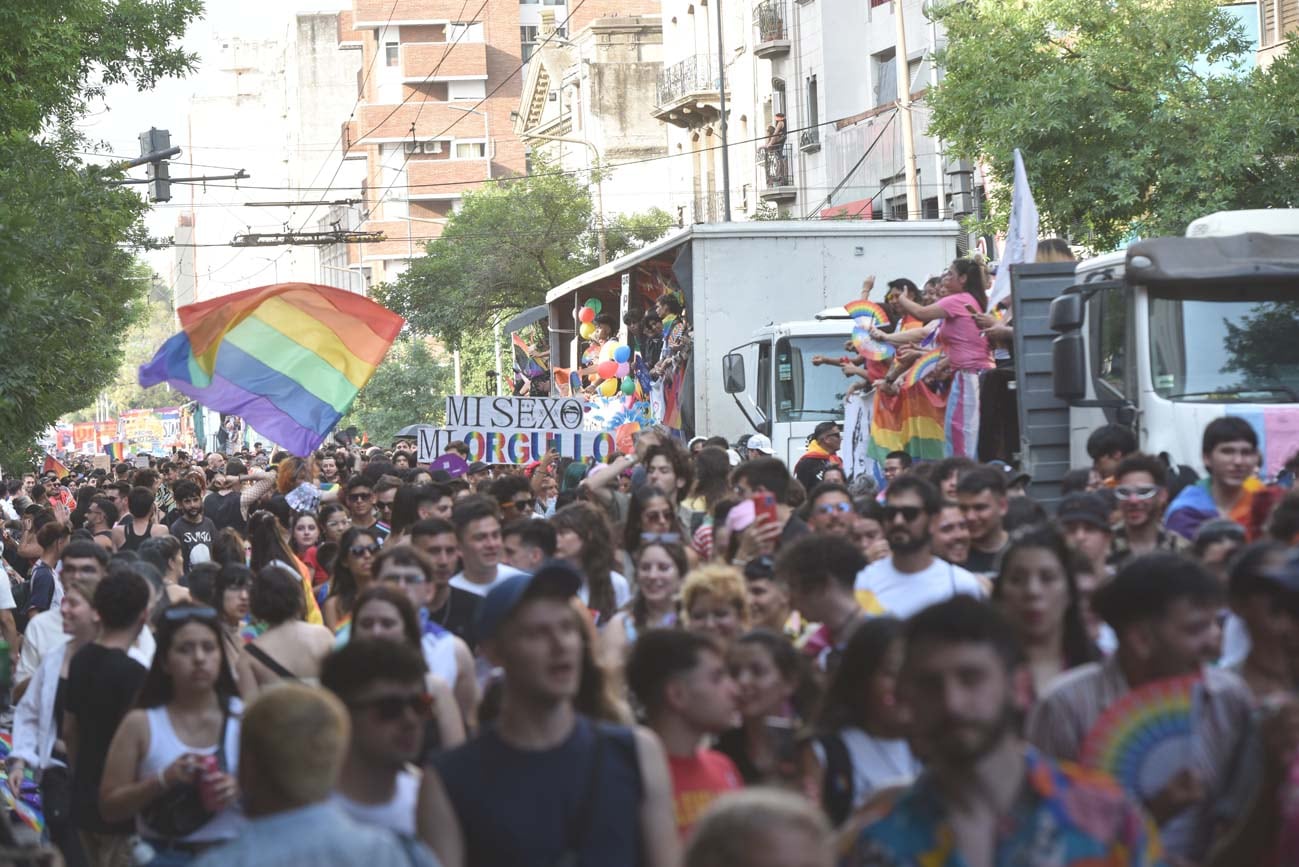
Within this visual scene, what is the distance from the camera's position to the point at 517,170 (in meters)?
102

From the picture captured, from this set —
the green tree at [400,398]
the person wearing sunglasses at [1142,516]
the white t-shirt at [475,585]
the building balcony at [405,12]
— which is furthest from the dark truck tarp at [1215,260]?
the building balcony at [405,12]

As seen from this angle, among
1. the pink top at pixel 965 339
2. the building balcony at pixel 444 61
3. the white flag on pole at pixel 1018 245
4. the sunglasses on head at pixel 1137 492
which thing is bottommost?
the sunglasses on head at pixel 1137 492

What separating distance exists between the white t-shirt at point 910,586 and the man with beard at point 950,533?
40 centimetres

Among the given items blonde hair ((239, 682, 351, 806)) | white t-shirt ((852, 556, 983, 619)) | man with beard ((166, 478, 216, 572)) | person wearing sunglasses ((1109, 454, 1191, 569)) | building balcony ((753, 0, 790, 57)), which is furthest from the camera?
building balcony ((753, 0, 790, 57))

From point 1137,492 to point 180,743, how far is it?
3.74m

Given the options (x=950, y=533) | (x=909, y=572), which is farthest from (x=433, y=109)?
(x=909, y=572)

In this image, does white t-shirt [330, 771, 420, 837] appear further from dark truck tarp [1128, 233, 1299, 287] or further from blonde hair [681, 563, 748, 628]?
dark truck tarp [1128, 233, 1299, 287]

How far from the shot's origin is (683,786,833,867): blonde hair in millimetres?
3482

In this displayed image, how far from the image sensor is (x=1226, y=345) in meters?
12.5

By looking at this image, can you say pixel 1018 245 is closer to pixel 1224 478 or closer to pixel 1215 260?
pixel 1215 260

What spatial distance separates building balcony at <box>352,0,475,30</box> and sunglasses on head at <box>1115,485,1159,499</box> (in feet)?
327

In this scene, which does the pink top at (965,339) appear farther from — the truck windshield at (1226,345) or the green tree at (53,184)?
the green tree at (53,184)

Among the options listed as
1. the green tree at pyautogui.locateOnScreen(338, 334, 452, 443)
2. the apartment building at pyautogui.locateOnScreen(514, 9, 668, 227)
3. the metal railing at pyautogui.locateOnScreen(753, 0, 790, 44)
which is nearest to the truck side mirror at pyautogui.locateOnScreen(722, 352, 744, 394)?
the metal railing at pyautogui.locateOnScreen(753, 0, 790, 44)

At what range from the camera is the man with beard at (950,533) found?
8.20 m
